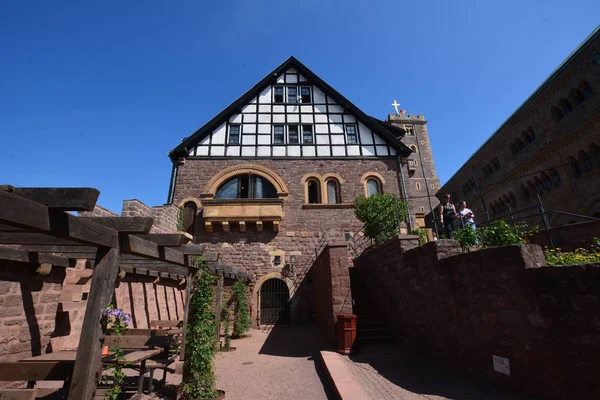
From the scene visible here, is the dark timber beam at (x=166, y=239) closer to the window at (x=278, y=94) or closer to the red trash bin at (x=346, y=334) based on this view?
the red trash bin at (x=346, y=334)

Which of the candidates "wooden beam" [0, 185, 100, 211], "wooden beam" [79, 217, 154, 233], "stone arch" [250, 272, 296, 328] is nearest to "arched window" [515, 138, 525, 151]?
"stone arch" [250, 272, 296, 328]

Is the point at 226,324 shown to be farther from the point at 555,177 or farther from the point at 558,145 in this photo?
the point at 558,145

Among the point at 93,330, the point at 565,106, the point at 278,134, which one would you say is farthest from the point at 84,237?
the point at 565,106

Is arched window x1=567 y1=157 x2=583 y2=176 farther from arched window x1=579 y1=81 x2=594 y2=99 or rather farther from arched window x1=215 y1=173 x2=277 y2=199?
arched window x1=215 y1=173 x2=277 y2=199

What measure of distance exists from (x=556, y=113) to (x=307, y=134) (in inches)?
530

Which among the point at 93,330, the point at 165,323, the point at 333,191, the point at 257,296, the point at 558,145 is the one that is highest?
the point at 558,145

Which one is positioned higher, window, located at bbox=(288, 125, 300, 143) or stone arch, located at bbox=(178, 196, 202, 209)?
window, located at bbox=(288, 125, 300, 143)

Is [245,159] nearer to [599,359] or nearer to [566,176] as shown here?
[599,359]

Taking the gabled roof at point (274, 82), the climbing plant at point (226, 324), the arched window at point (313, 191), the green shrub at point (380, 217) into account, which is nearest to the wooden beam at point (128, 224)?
the climbing plant at point (226, 324)

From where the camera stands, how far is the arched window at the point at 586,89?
13.1 metres

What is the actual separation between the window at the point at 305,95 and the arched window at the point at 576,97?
518 inches

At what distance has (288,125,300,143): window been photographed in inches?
603

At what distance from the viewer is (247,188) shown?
1441cm

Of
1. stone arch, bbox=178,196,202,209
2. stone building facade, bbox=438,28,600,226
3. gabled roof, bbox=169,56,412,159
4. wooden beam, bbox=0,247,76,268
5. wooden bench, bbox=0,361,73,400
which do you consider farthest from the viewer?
gabled roof, bbox=169,56,412,159
